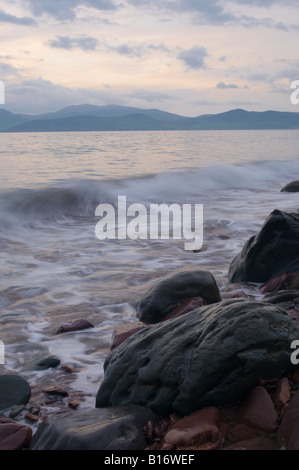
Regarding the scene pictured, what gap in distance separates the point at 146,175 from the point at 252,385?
1978 cm

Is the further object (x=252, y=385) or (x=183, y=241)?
(x=183, y=241)

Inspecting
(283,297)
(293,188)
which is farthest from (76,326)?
(293,188)

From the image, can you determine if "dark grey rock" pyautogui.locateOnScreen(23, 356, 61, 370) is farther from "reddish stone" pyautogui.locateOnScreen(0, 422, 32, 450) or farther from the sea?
"reddish stone" pyautogui.locateOnScreen(0, 422, 32, 450)

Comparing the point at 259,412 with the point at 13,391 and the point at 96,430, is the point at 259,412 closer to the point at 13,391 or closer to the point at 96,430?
the point at 96,430

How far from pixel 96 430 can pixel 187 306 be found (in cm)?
223

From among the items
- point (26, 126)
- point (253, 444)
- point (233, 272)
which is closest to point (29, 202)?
point (233, 272)

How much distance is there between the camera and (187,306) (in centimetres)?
Answer: 459

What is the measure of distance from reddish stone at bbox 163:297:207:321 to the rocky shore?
1.17m

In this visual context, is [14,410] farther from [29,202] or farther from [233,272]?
[29,202]

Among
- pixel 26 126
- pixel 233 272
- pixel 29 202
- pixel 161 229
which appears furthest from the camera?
pixel 26 126

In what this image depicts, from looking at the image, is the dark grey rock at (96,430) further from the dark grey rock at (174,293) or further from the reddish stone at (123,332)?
the dark grey rock at (174,293)

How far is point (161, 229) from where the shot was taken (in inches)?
410

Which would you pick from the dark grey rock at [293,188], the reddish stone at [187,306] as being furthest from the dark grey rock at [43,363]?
the dark grey rock at [293,188]

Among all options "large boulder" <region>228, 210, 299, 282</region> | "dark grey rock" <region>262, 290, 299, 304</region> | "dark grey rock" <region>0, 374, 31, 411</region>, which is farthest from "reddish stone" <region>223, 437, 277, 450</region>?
"large boulder" <region>228, 210, 299, 282</region>
